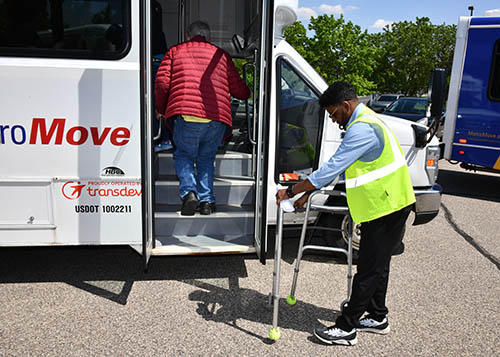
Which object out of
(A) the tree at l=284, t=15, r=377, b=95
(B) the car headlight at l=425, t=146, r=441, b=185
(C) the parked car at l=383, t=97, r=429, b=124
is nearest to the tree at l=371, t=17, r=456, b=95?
(A) the tree at l=284, t=15, r=377, b=95

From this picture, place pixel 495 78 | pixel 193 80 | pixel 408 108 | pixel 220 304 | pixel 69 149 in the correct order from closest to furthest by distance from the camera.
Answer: pixel 69 149 → pixel 220 304 → pixel 193 80 → pixel 495 78 → pixel 408 108

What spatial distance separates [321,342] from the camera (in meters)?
3.26

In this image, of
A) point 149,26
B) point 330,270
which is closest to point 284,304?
point 330,270

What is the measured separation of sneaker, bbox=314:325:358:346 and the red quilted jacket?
2.08 metres

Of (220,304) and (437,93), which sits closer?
(220,304)

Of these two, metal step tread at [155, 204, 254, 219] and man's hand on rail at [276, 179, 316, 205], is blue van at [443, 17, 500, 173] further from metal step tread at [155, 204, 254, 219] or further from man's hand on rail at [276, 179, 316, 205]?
man's hand on rail at [276, 179, 316, 205]

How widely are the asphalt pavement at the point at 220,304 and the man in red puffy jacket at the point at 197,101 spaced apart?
32.8 inches

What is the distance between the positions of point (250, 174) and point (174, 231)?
3.78 ft

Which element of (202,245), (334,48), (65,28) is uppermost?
(334,48)

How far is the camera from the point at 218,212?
171 inches

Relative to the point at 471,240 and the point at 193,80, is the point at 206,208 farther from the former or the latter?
the point at 471,240

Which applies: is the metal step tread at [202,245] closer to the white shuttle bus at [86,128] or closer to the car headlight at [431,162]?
the white shuttle bus at [86,128]

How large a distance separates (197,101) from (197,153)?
1.83 feet

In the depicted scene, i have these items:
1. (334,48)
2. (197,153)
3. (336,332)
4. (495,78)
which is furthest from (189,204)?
(334,48)
